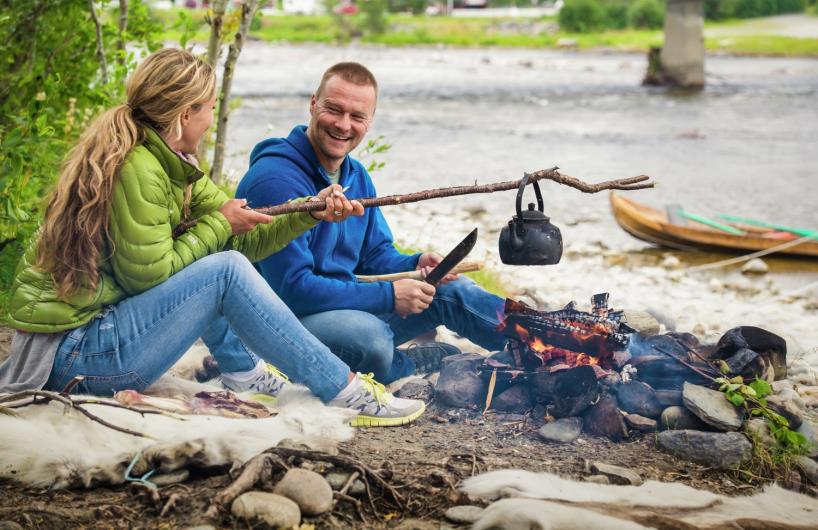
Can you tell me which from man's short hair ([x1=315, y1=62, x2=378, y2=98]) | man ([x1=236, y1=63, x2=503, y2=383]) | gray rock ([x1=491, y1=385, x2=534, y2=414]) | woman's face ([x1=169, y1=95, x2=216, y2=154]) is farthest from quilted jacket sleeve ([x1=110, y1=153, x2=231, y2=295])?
gray rock ([x1=491, y1=385, x2=534, y2=414])

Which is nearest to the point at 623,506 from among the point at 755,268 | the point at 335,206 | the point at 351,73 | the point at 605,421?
the point at 605,421

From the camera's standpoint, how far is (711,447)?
3.55m

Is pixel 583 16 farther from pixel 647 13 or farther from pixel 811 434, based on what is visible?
pixel 811 434

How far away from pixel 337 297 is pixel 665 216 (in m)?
6.70

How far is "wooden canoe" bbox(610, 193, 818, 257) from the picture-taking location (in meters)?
9.15

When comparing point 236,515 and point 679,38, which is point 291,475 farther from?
point 679,38

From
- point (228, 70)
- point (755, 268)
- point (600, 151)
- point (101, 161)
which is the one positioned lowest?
point (755, 268)

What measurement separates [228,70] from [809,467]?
4063mm

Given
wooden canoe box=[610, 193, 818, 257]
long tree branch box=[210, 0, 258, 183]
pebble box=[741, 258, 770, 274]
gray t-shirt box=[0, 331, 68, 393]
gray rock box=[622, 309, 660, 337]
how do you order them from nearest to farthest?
gray t-shirt box=[0, 331, 68, 393], gray rock box=[622, 309, 660, 337], long tree branch box=[210, 0, 258, 183], pebble box=[741, 258, 770, 274], wooden canoe box=[610, 193, 818, 257]

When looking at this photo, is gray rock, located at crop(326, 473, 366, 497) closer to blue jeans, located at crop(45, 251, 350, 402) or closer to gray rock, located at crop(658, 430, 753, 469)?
blue jeans, located at crop(45, 251, 350, 402)

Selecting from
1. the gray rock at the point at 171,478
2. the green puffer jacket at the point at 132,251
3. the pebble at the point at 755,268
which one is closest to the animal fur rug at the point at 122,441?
the gray rock at the point at 171,478

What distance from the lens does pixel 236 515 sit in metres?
2.87

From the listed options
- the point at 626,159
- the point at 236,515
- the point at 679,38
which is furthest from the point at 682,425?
the point at 679,38

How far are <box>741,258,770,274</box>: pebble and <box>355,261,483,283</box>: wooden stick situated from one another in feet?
17.3
